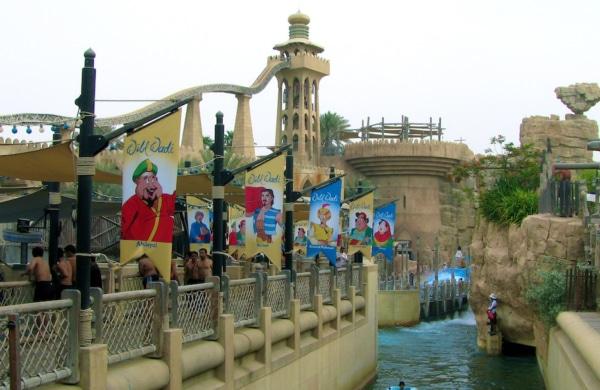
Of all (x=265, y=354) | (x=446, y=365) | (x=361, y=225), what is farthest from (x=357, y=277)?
(x=265, y=354)

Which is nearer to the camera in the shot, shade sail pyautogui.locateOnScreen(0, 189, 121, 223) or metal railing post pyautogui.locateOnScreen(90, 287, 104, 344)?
metal railing post pyautogui.locateOnScreen(90, 287, 104, 344)

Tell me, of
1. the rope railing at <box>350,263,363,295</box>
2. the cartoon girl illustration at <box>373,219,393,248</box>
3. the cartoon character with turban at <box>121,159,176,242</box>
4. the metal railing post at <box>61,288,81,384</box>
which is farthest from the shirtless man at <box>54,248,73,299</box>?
the cartoon girl illustration at <box>373,219,393,248</box>

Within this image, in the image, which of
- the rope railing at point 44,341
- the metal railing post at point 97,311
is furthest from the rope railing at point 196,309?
the rope railing at point 44,341

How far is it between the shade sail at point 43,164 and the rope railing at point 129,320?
2.53 metres

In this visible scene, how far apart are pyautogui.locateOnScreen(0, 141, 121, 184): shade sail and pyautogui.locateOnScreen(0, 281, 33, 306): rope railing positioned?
1.99 m

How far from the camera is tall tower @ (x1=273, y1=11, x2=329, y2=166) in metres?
76.4

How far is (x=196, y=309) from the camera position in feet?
48.0

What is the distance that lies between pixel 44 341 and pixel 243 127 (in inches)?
2382

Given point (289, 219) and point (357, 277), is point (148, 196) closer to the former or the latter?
point (289, 219)

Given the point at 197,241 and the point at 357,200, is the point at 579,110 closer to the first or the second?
the point at 357,200

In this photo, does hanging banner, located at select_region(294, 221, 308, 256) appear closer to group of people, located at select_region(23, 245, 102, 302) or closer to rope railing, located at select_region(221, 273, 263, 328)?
rope railing, located at select_region(221, 273, 263, 328)

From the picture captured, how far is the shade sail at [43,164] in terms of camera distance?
1402 cm

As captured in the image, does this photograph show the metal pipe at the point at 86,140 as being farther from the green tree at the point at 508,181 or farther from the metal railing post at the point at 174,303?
the green tree at the point at 508,181

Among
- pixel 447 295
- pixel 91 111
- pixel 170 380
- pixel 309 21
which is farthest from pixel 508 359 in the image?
pixel 309 21
